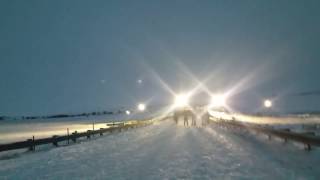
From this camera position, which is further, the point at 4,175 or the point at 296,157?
the point at 296,157

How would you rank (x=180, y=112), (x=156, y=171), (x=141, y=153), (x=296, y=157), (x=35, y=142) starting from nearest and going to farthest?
(x=156, y=171) → (x=296, y=157) → (x=141, y=153) → (x=35, y=142) → (x=180, y=112)

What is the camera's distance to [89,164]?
19.1 meters

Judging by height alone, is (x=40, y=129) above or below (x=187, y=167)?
below

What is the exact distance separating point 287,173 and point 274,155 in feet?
21.4

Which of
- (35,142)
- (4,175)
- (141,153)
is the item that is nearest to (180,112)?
(35,142)

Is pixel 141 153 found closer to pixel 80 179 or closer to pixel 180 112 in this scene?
pixel 80 179

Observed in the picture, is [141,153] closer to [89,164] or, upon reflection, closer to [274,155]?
[89,164]

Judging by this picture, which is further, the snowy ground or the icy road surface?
the snowy ground

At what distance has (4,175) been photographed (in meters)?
16.8

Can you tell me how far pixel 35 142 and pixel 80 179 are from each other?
675 inches

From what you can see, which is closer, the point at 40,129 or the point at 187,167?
the point at 187,167

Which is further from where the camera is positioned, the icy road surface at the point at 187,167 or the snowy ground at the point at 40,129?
the snowy ground at the point at 40,129

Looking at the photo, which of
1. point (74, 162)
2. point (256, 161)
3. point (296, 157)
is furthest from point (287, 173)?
point (74, 162)

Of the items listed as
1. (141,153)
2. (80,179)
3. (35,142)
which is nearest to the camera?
(80,179)
